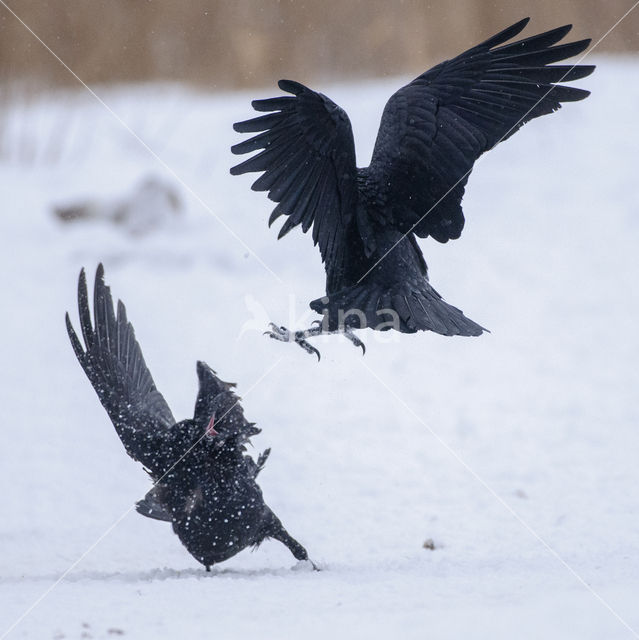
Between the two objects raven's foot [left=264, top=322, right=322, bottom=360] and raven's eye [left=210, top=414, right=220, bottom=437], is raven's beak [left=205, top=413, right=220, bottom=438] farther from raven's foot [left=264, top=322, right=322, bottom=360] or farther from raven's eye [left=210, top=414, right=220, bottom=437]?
raven's foot [left=264, top=322, right=322, bottom=360]

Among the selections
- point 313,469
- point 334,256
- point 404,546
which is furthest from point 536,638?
point 313,469

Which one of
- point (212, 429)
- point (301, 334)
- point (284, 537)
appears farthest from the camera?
point (284, 537)

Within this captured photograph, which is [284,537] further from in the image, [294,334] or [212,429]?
[294,334]

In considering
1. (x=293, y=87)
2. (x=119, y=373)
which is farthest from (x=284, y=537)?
(x=293, y=87)

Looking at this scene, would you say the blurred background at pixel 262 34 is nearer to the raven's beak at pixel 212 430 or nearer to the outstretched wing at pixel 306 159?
the outstretched wing at pixel 306 159

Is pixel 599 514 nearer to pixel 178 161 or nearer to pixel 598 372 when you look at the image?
pixel 598 372

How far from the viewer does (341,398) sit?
7543 mm

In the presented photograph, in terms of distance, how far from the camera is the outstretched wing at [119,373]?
4.21 metres

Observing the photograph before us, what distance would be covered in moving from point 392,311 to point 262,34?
34.3 ft

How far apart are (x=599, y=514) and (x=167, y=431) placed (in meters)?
2.46

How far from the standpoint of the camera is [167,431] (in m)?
4.18

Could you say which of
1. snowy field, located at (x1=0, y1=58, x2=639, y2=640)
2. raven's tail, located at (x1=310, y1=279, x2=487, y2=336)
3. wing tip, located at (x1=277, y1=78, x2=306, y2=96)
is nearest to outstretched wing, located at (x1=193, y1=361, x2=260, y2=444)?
snowy field, located at (x1=0, y1=58, x2=639, y2=640)

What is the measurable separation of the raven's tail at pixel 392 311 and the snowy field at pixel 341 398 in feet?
1.92

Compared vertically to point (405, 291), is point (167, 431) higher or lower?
lower
